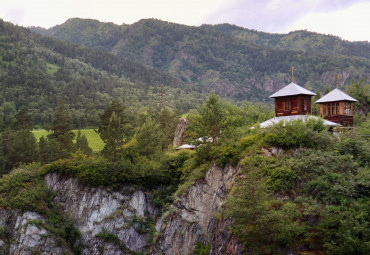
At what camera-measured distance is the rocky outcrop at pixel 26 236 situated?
133ft

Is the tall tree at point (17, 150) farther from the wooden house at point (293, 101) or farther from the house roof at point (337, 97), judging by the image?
the house roof at point (337, 97)

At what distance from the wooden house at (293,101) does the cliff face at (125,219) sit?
38.1 ft

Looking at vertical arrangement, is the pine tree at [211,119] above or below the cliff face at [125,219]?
above

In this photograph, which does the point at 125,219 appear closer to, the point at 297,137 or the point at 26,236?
the point at 26,236

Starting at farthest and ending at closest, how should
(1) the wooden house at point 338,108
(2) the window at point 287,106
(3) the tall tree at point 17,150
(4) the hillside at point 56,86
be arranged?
1. (4) the hillside at point 56,86
2. (3) the tall tree at point 17,150
3. (1) the wooden house at point 338,108
4. (2) the window at point 287,106

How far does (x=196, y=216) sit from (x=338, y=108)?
66.4 feet

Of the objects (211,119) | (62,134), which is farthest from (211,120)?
(62,134)

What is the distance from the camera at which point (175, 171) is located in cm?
4341

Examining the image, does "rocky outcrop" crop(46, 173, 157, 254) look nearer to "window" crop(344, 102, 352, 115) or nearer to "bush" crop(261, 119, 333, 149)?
"bush" crop(261, 119, 333, 149)

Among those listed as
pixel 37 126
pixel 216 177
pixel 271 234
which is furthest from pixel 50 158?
pixel 37 126

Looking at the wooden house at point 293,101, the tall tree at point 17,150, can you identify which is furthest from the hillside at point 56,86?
the wooden house at point 293,101

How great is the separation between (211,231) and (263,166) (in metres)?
8.29

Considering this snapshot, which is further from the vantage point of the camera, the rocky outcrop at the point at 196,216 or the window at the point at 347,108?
the window at the point at 347,108

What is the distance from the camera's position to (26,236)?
1613 inches
